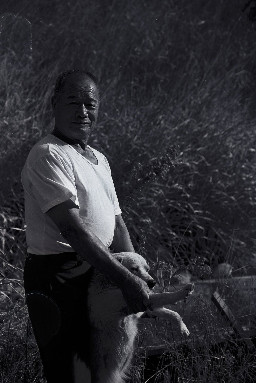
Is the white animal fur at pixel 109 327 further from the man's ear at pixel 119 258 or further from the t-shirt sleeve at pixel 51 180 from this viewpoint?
the t-shirt sleeve at pixel 51 180

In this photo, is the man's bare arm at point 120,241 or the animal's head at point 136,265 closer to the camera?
the animal's head at point 136,265

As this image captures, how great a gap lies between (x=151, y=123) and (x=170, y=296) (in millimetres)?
5120

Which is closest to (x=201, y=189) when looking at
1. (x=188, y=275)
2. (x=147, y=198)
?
(x=147, y=198)

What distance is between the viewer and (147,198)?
22.2 ft

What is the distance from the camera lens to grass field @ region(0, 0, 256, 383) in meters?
6.27

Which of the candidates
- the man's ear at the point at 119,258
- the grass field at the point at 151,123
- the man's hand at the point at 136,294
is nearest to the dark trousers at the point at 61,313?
the man's ear at the point at 119,258

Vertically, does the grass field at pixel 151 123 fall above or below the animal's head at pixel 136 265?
below

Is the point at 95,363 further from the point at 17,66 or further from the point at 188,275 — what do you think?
the point at 17,66

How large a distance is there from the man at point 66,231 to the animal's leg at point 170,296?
6 centimetres

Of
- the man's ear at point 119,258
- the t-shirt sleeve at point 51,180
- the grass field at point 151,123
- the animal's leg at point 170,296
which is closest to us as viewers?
the animal's leg at point 170,296

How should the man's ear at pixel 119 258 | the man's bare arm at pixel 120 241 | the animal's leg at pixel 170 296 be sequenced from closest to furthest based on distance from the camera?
the animal's leg at pixel 170 296
the man's ear at pixel 119 258
the man's bare arm at pixel 120 241

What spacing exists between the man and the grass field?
1220 mm

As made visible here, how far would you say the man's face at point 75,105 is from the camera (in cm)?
290

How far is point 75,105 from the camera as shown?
114 inches
